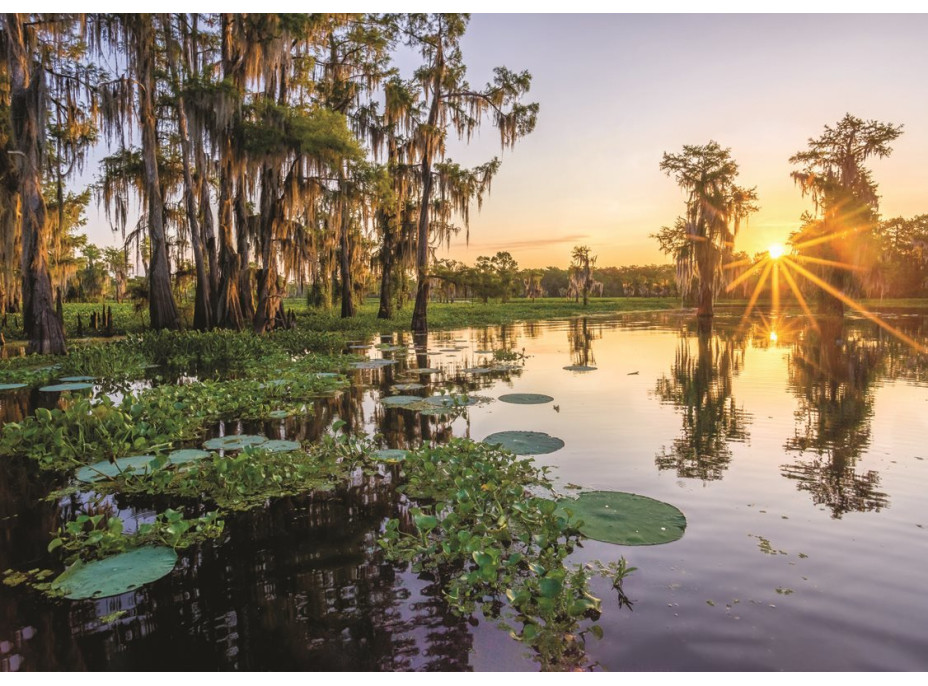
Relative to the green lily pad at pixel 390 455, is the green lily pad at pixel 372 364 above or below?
above

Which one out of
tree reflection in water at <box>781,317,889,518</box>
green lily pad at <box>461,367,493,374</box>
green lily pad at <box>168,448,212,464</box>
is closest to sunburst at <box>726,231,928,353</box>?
tree reflection in water at <box>781,317,889,518</box>

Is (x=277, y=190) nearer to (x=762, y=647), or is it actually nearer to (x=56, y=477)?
(x=56, y=477)

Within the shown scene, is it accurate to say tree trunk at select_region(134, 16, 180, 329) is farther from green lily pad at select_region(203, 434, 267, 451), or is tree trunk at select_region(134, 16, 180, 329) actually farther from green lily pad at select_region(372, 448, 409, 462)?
green lily pad at select_region(372, 448, 409, 462)

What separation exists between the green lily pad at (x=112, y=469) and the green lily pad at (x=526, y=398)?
5.60m

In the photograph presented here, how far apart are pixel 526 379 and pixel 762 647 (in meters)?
8.95

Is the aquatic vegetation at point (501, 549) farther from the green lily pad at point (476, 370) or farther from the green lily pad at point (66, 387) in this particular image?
the green lily pad at point (66, 387)

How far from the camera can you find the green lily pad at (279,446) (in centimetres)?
575

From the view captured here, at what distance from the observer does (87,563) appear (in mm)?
3352

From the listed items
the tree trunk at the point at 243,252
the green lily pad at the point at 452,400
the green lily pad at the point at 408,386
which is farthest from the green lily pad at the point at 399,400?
the tree trunk at the point at 243,252

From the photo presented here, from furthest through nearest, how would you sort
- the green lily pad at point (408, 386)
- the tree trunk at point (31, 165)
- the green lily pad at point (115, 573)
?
1. the tree trunk at point (31, 165)
2. the green lily pad at point (408, 386)
3. the green lily pad at point (115, 573)

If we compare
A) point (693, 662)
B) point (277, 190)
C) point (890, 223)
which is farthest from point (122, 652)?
point (890, 223)

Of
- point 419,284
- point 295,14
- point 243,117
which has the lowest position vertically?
point 419,284

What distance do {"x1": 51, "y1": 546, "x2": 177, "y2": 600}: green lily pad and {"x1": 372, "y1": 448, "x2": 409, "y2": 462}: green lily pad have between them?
2.31m

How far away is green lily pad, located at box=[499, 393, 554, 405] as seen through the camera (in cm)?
872
